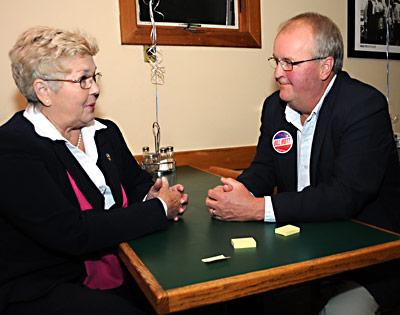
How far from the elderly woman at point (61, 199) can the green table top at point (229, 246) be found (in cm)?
9

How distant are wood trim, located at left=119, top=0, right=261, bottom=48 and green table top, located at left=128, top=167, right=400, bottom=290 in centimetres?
148

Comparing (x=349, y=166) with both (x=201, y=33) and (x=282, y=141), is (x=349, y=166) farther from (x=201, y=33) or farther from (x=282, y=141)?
(x=201, y=33)

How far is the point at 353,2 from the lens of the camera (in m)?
3.12

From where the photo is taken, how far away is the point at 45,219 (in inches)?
44.0

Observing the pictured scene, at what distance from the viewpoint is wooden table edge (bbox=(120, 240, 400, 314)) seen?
32.8 inches

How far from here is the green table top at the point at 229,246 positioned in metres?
0.93

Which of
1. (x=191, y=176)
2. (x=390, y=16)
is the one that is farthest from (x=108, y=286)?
(x=390, y=16)

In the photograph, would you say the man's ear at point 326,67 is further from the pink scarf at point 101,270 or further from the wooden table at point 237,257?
the pink scarf at point 101,270

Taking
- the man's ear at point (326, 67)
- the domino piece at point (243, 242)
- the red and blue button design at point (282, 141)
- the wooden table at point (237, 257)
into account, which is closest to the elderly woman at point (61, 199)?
the wooden table at point (237, 257)

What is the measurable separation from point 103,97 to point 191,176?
2.51ft

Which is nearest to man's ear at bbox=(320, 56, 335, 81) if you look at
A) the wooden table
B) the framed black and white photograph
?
the wooden table

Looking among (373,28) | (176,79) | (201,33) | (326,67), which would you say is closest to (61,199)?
(326,67)

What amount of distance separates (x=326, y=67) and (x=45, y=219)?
3.87ft

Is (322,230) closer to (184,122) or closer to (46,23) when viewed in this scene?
(184,122)
